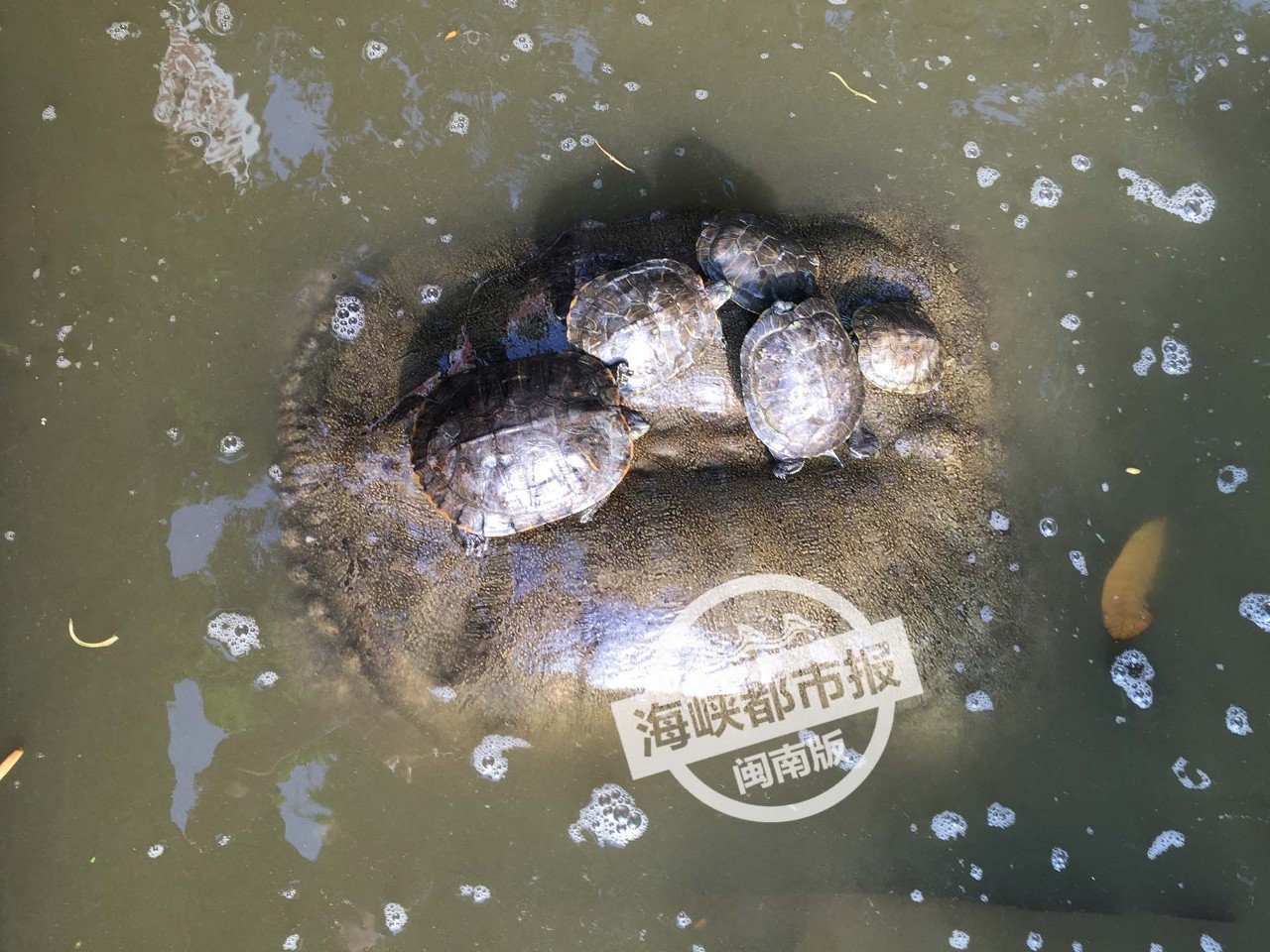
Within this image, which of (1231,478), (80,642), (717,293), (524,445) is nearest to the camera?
(524,445)

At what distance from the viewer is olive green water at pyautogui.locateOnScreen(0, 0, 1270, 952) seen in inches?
162

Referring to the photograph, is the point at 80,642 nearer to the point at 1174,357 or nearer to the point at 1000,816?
the point at 1000,816

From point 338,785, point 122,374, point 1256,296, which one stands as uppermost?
point 1256,296

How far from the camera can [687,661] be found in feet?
13.4

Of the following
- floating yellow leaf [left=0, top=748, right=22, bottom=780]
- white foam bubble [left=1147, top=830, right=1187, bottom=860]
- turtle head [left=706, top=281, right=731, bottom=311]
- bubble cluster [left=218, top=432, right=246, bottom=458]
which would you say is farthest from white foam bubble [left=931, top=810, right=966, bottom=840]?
floating yellow leaf [left=0, top=748, right=22, bottom=780]

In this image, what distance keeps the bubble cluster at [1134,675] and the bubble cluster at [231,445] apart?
18.3 feet

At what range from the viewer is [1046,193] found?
15.4 feet

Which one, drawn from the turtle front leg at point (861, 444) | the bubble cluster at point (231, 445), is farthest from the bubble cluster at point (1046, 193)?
the bubble cluster at point (231, 445)

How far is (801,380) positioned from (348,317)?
2.78 metres

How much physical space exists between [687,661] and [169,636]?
10.1ft

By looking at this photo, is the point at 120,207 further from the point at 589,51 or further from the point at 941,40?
the point at 941,40

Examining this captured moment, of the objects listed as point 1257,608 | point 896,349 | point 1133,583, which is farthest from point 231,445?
point 1257,608

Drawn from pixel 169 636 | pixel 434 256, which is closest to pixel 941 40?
pixel 434 256

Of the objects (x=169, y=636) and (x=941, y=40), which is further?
(x=941, y=40)
